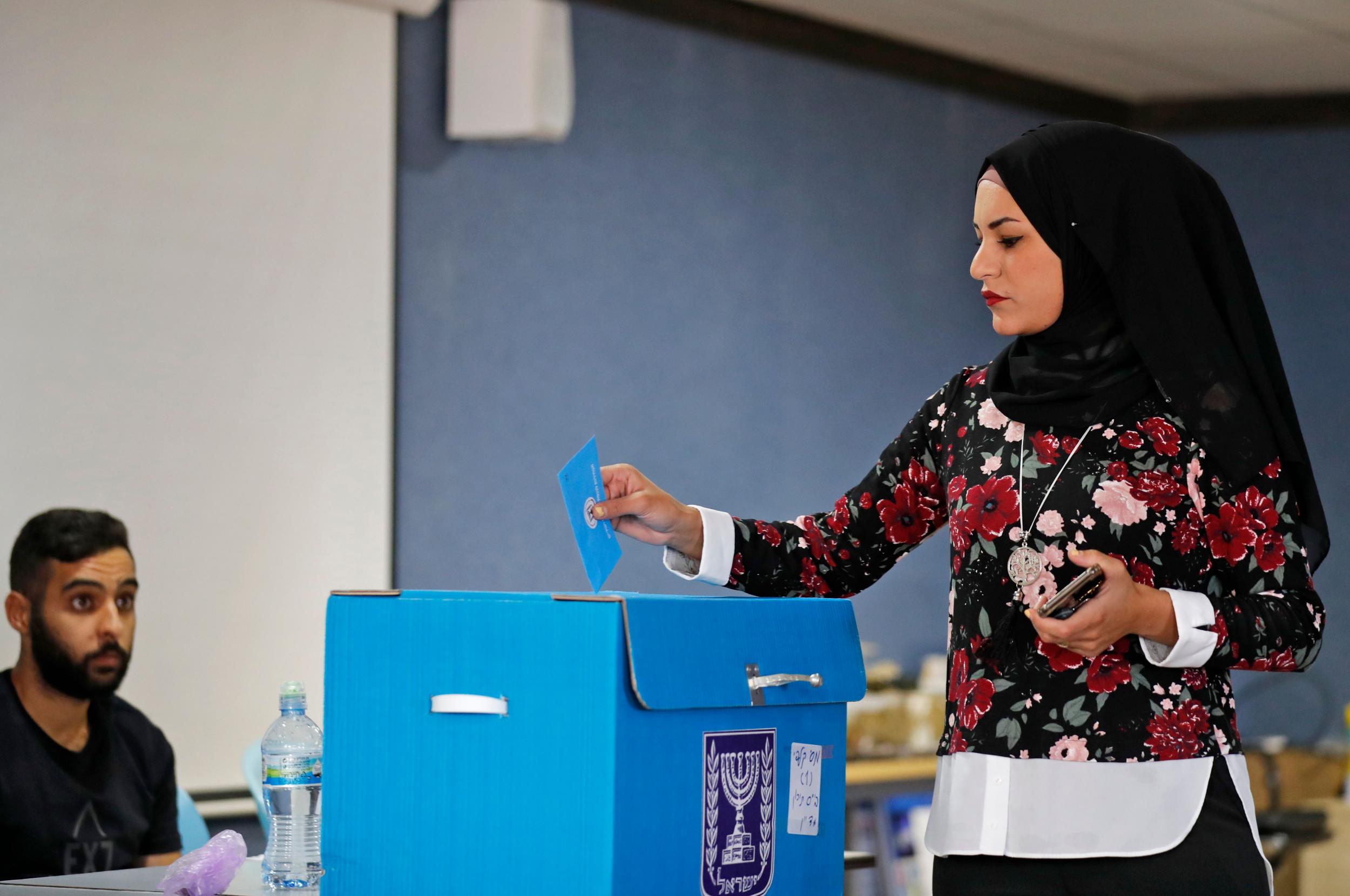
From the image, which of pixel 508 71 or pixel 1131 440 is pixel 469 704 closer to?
pixel 1131 440

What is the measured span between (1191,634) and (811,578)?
0.44 metres

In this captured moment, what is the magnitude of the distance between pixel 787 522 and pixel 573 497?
0.35 m

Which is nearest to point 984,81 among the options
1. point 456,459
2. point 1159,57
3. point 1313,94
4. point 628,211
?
point 1159,57

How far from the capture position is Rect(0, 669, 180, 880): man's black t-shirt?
7.55ft

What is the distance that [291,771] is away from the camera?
1.40m

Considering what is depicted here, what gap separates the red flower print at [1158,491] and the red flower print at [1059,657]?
0.15m

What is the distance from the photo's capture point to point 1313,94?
4.86 meters

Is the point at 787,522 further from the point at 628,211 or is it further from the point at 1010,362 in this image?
the point at 628,211

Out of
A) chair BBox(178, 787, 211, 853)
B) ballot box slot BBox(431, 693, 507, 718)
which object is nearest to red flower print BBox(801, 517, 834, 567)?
ballot box slot BBox(431, 693, 507, 718)

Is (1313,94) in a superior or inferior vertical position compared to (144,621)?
superior

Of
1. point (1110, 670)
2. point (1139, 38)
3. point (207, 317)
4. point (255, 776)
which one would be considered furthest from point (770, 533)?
point (1139, 38)

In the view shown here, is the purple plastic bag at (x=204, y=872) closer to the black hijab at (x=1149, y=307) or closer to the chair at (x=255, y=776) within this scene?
the black hijab at (x=1149, y=307)

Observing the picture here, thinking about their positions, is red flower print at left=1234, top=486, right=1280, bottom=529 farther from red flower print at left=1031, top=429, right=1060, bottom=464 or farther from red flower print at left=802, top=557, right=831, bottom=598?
red flower print at left=802, top=557, right=831, bottom=598

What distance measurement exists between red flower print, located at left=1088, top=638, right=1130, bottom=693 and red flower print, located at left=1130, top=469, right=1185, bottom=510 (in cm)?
12
